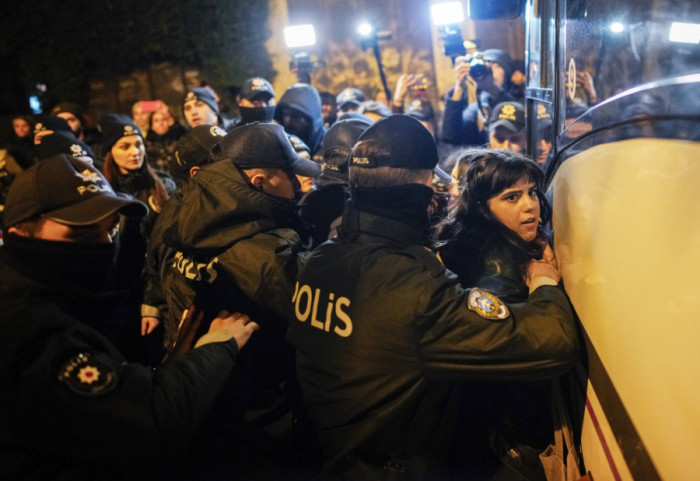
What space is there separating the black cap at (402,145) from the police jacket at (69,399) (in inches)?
40.9

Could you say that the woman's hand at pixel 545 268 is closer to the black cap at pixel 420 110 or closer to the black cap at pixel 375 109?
the black cap at pixel 375 109

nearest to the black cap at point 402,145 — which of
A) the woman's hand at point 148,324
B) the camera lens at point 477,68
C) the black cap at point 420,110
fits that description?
the woman's hand at point 148,324

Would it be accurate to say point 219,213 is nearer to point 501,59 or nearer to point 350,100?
point 350,100

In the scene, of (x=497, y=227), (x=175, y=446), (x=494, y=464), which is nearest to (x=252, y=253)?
(x=175, y=446)

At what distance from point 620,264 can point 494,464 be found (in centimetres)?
110

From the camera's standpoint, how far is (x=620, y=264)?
137 centimetres

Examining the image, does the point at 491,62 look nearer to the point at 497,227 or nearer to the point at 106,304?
the point at 497,227

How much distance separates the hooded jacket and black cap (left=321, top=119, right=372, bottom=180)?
1942 mm

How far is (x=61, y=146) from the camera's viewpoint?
14.0 ft

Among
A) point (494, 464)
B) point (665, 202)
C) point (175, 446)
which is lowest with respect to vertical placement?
point (494, 464)

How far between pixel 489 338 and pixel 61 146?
403 centimetres

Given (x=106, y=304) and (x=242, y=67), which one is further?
(x=242, y=67)

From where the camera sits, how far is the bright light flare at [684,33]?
1.23 metres

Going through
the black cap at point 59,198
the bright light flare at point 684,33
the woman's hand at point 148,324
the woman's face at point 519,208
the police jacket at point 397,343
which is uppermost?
the bright light flare at point 684,33
